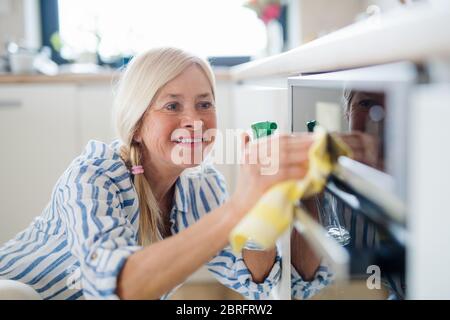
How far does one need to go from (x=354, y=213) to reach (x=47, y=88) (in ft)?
5.20

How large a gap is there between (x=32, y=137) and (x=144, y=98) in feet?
3.76

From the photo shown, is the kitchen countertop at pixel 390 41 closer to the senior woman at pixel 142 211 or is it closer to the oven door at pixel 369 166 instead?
the oven door at pixel 369 166

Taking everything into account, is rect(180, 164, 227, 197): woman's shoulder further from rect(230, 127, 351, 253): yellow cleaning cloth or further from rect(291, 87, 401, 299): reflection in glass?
rect(230, 127, 351, 253): yellow cleaning cloth

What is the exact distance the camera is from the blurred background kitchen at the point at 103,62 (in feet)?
5.91

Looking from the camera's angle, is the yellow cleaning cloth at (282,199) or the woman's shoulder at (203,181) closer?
the yellow cleaning cloth at (282,199)

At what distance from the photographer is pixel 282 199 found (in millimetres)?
552

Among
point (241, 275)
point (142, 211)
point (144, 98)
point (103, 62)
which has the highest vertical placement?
point (103, 62)

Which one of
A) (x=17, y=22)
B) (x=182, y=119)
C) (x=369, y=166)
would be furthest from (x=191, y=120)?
(x=17, y=22)

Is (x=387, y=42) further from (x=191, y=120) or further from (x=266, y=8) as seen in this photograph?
(x=266, y=8)

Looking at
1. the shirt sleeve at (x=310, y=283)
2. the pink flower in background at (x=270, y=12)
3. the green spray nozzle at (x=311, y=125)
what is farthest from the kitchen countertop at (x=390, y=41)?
the pink flower in background at (x=270, y=12)

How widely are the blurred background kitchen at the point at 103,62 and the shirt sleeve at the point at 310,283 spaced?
0.81ft

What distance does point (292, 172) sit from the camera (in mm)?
573

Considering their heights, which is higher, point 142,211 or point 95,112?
point 95,112

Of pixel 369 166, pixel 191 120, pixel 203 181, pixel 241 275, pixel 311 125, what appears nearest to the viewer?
pixel 369 166
